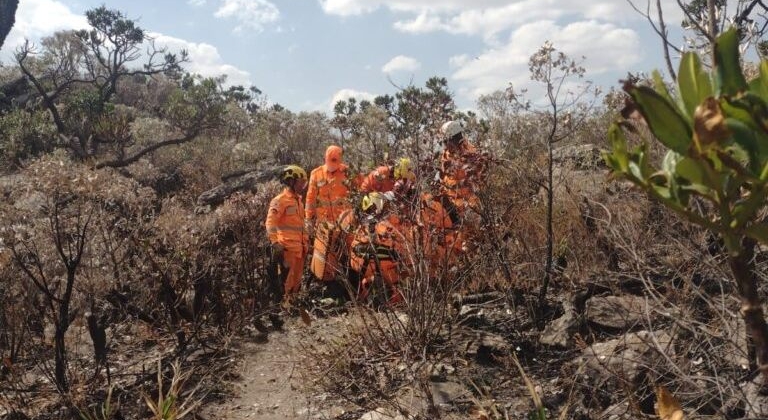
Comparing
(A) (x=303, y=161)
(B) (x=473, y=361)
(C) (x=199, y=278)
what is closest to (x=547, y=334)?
Answer: (B) (x=473, y=361)

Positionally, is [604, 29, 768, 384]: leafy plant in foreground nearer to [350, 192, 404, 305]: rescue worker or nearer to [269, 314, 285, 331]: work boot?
[350, 192, 404, 305]: rescue worker

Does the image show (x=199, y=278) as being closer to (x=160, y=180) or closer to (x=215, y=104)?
(x=160, y=180)

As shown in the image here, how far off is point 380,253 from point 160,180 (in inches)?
413

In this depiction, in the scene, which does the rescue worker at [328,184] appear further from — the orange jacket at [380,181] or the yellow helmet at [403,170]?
the yellow helmet at [403,170]

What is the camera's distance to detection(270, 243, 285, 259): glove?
20.5 ft

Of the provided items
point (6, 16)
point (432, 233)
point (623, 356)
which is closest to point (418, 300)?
point (432, 233)

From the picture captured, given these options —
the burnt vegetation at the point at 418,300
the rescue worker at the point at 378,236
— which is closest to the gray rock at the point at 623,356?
the burnt vegetation at the point at 418,300

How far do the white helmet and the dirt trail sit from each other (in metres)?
1.75

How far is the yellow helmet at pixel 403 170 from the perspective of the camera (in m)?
4.49

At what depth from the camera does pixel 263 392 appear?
441 cm

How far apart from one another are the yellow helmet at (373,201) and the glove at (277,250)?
1.99m

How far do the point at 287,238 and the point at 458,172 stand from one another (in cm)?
262

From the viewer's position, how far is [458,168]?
4227mm

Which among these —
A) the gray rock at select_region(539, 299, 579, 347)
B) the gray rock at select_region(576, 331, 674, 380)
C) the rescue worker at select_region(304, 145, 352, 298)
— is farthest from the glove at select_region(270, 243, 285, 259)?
the gray rock at select_region(576, 331, 674, 380)
